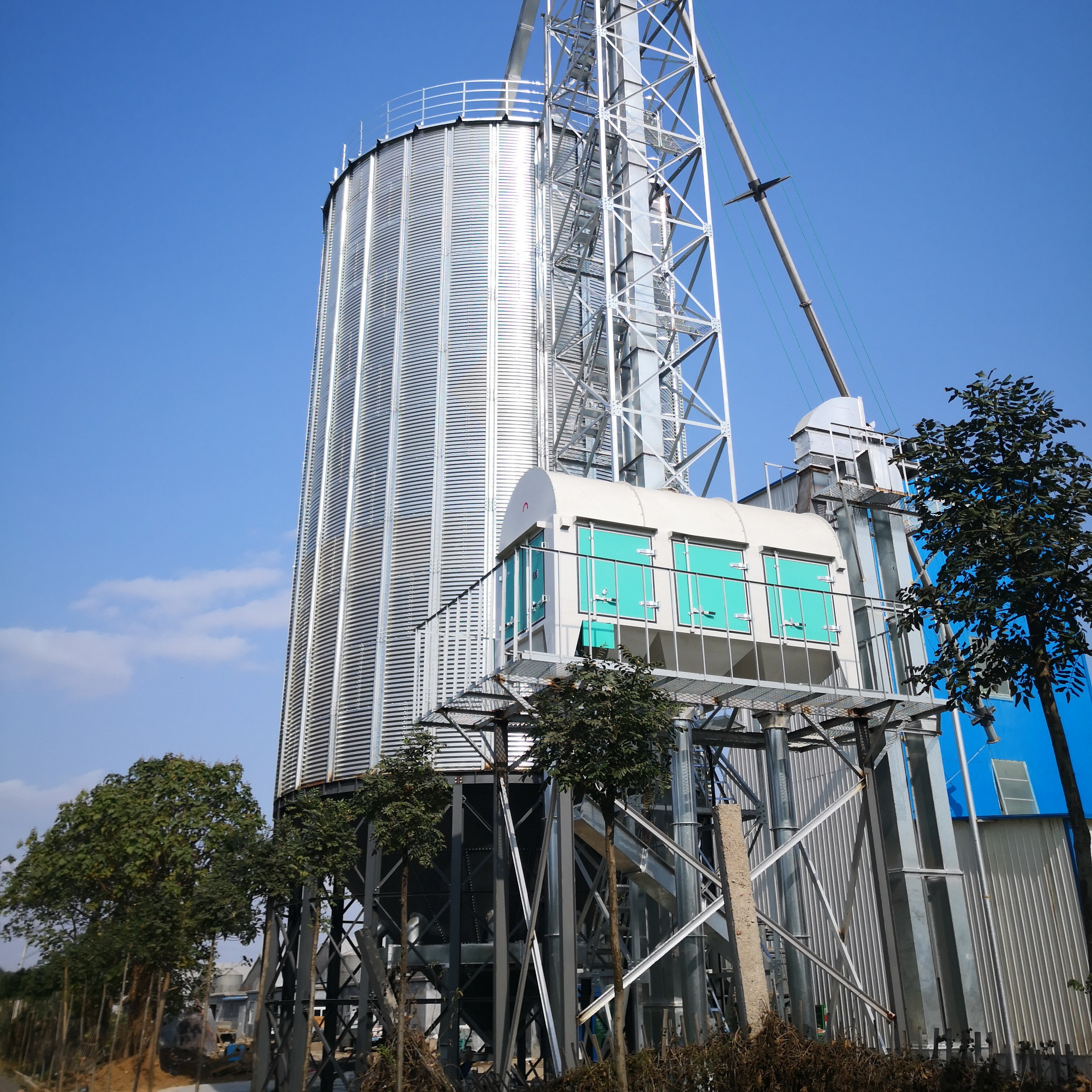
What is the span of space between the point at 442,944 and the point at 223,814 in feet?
50.7

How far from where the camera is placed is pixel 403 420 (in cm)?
2609

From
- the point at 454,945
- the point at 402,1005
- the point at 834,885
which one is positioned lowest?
the point at 402,1005

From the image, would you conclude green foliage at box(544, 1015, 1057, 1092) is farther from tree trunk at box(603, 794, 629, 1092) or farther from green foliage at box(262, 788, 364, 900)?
green foliage at box(262, 788, 364, 900)

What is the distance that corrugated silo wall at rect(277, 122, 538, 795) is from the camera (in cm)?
2420

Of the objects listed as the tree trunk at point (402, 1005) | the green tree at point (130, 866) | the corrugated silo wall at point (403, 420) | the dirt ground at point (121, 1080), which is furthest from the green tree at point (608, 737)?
the dirt ground at point (121, 1080)

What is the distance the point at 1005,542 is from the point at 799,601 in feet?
14.9

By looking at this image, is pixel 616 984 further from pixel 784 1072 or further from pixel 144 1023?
pixel 144 1023

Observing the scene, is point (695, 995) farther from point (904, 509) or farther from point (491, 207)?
point (491, 207)

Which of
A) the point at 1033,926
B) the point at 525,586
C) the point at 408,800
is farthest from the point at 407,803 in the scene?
the point at 1033,926

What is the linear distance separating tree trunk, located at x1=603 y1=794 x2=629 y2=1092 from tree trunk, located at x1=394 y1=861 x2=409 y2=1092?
12.3 feet

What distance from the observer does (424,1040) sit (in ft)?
57.0

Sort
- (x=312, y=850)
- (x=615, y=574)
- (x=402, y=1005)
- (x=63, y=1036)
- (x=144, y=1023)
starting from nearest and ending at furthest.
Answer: (x=402, y=1005) → (x=615, y=574) → (x=312, y=850) → (x=63, y=1036) → (x=144, y=1023)

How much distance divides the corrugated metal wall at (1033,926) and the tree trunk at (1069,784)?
889 cm

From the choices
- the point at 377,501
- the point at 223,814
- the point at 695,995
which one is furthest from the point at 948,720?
the point at 223,814
